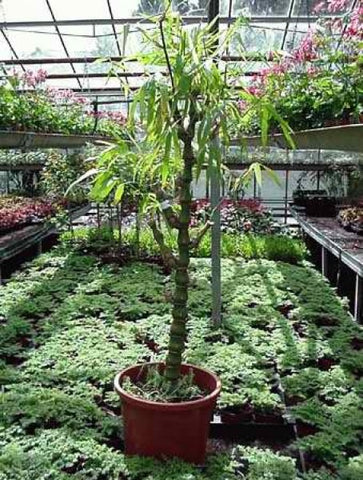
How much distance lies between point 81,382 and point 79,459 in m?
0.70

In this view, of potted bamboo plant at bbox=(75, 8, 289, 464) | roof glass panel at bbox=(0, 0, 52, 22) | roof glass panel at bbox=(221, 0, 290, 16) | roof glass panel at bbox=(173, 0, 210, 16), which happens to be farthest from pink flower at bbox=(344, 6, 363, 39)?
roof glass panel at bbox=(0, 0, 52, 22)

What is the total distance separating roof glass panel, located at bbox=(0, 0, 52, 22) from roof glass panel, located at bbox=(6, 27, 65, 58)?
0.94 feet

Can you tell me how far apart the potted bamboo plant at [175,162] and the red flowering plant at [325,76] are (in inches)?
17.0

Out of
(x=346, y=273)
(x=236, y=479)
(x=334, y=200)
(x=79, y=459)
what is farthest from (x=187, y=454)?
(x=334, y=200)

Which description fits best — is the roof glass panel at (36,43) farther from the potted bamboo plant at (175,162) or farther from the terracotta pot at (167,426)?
the terracotta pot at (167,426)

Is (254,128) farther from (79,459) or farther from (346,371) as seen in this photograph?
(79,459)

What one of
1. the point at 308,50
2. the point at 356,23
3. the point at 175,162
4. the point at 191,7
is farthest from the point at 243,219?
the point at 175,162

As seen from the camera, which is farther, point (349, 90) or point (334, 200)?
point (334, 200)

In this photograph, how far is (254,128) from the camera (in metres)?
6.60

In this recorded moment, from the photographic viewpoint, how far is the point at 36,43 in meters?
11.1

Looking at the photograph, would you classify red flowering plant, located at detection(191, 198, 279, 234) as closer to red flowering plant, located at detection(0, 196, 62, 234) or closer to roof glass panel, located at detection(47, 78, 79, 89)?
red flowering plant, located at detection(0, 196, 62, 234)

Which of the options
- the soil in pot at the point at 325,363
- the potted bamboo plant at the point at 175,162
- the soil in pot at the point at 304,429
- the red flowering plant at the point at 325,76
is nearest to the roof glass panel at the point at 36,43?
the red flowering plant at the point at 325,76

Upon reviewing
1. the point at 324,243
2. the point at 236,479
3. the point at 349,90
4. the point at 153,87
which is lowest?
the point at 236,479

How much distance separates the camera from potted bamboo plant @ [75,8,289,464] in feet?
6.63
